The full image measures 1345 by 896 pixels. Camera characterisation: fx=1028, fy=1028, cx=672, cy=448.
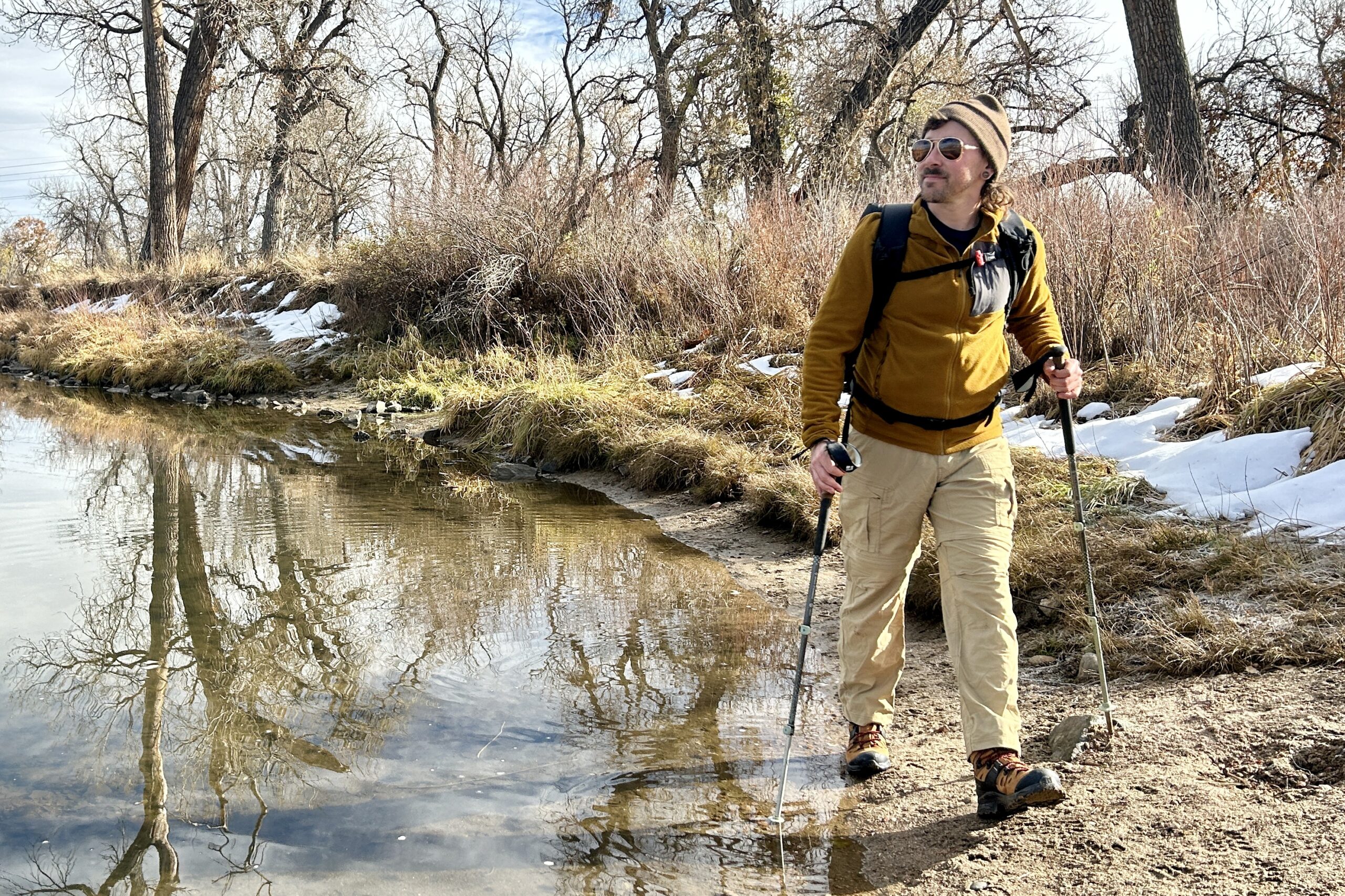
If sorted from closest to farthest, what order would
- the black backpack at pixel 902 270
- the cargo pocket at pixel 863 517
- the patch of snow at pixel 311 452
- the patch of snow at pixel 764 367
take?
the black backpack at pixel 902 270, the cargo pocket at pixel 863 517, the patch of snow at pixel 764 367, the patch of snow at pixel 311 452

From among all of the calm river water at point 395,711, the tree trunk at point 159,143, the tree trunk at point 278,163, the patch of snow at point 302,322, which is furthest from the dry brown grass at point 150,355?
the calm river water at point 395,711

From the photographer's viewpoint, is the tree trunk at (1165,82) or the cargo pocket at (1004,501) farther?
the tree trunk at (1165,82)

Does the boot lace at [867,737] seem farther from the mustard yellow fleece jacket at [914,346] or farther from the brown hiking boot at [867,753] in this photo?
the mustard yellow fleece jacket at [914,346]

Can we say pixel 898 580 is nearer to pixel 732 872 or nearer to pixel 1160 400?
pixel 732 872

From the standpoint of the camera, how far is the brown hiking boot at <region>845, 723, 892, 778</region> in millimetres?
3645

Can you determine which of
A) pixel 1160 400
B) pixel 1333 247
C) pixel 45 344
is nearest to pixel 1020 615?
pixel 1160 400

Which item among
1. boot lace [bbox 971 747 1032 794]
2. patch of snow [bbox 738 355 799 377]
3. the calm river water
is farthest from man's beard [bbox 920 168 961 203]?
patch of snow [bbox 738 355 799 377]

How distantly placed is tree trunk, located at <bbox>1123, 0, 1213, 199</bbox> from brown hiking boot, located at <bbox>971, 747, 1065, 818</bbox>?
A: 29.0 ft

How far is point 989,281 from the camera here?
3.30 meters

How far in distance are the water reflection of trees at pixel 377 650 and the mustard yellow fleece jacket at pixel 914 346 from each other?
1.38 metres

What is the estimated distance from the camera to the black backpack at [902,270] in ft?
10.7

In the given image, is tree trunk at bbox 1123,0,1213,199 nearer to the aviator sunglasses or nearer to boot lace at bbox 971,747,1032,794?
the aviator sunglasses

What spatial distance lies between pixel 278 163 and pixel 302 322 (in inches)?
437

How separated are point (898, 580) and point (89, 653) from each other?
3828 mm
